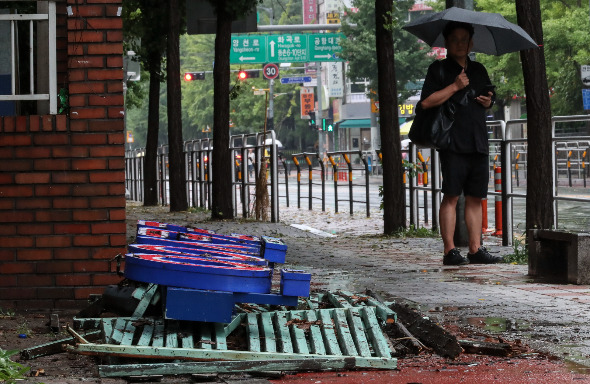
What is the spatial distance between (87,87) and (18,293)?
1.35 metres

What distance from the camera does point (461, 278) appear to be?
8.76 metres

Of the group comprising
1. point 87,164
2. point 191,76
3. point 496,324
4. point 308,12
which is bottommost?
point 496,324

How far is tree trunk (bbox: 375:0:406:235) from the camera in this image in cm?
1476

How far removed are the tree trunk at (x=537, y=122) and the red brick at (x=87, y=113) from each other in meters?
4.61

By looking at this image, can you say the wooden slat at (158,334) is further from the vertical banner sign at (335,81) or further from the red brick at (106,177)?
the vertical banner sign at (335,81)

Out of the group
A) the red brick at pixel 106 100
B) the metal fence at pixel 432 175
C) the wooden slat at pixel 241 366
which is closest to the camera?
the wooden slat at pixel 241 366

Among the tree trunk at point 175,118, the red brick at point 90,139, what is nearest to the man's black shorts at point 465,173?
the red brick at point 90,139

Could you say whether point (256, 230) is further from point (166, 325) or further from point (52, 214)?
point (166, 325)

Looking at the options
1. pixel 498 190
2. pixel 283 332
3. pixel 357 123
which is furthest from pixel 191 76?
pixel 283 332

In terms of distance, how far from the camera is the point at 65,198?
7016 millimetres

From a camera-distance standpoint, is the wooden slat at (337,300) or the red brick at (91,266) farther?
the red brick at (91,266)

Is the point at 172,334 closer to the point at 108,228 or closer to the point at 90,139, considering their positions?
the point at 108,228

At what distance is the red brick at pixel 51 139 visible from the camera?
7.01 meters

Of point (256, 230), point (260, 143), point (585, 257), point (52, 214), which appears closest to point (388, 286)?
point (585, 257)
